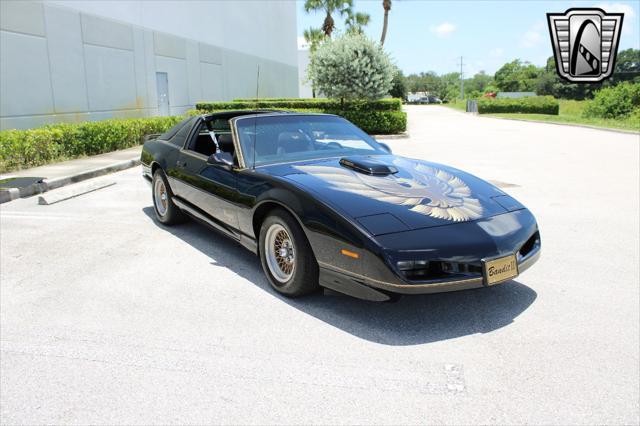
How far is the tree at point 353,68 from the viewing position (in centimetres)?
2008

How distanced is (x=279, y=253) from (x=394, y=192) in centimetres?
98

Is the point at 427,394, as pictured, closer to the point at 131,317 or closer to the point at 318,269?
A: the point at 318,269

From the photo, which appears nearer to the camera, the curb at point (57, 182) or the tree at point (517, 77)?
the curb at point (57, 182)

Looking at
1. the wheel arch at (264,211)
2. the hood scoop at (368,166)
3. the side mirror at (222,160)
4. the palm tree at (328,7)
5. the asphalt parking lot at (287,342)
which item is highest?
the palm tree at (328,7)

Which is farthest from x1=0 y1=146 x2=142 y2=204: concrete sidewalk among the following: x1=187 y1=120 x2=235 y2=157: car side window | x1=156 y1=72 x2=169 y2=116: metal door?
x1=156 y1=72 x2=169 y2=116: metal door

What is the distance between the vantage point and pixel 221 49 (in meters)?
28.1

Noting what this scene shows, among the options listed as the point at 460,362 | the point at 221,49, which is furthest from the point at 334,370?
the point at 221,49

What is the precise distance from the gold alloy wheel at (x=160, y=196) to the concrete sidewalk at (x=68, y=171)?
127 inches

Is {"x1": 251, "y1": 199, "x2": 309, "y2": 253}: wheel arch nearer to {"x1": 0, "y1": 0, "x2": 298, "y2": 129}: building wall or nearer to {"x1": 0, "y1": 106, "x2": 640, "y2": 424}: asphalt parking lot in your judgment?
{"x1": 0, "y1": 106, "x2": 640, "y2": 424}: asphalt parking lot

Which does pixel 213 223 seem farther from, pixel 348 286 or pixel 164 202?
pixel 348 286

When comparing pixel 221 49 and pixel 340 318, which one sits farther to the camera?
pixel 221 49

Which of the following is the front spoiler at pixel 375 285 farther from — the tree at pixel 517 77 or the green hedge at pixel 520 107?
the tree at pixel 517 77

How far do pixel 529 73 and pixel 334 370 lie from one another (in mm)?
151433

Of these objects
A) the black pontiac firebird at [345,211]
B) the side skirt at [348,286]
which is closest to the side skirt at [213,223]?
the black pontiac firebird at [345,211]
